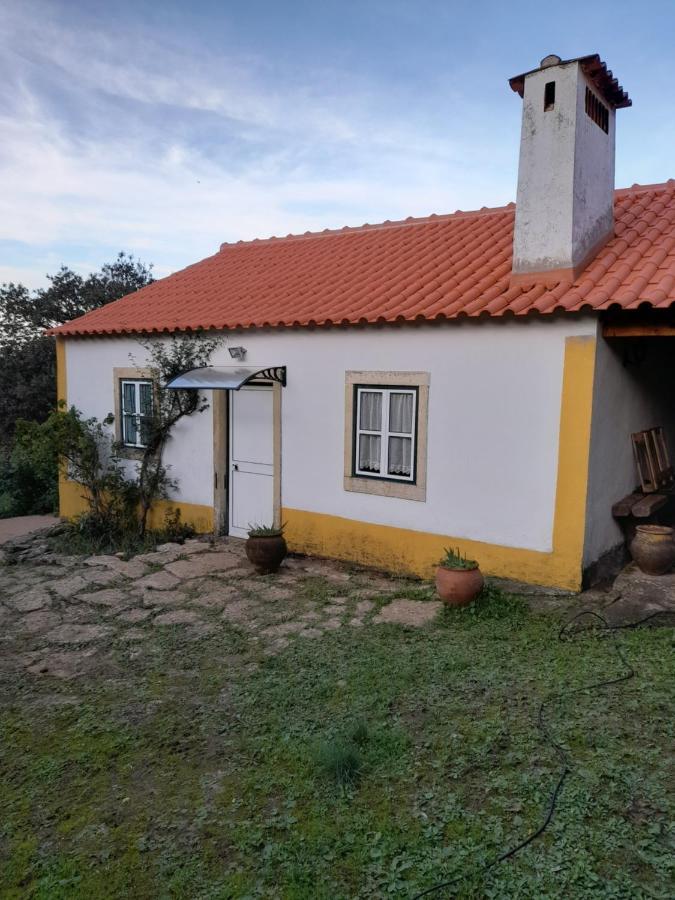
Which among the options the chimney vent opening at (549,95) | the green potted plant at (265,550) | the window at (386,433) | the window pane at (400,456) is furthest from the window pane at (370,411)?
the chimney vent opening at (549,95)

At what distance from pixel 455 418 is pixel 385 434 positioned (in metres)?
0.98

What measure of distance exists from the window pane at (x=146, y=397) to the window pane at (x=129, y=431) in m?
0.41

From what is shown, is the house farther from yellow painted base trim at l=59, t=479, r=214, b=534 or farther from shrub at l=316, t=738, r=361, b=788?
shrub at l=316, t=738, r=361, b=788

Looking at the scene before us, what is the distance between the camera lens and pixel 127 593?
288 inches

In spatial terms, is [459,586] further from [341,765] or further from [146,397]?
[146,397]

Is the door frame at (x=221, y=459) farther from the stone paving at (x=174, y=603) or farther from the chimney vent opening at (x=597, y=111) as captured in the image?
the chimney vent opening at (x=597, y=111)

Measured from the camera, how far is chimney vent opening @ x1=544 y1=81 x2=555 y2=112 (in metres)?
6.85

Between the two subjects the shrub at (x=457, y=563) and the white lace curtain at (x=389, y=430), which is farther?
the white lace curtain at (x=389, y=430)

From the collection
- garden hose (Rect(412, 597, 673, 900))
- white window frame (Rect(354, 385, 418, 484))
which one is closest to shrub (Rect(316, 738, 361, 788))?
garden hose (Rect(412, 597, 673, 900))

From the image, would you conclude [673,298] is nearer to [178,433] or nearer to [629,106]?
[629,106]

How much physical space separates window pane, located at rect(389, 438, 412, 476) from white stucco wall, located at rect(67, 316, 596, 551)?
0.34 metres

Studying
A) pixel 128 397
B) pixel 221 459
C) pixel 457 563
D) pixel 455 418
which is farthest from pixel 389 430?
pixel 128 397

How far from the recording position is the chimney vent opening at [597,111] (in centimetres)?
700

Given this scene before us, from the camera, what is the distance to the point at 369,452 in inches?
311
